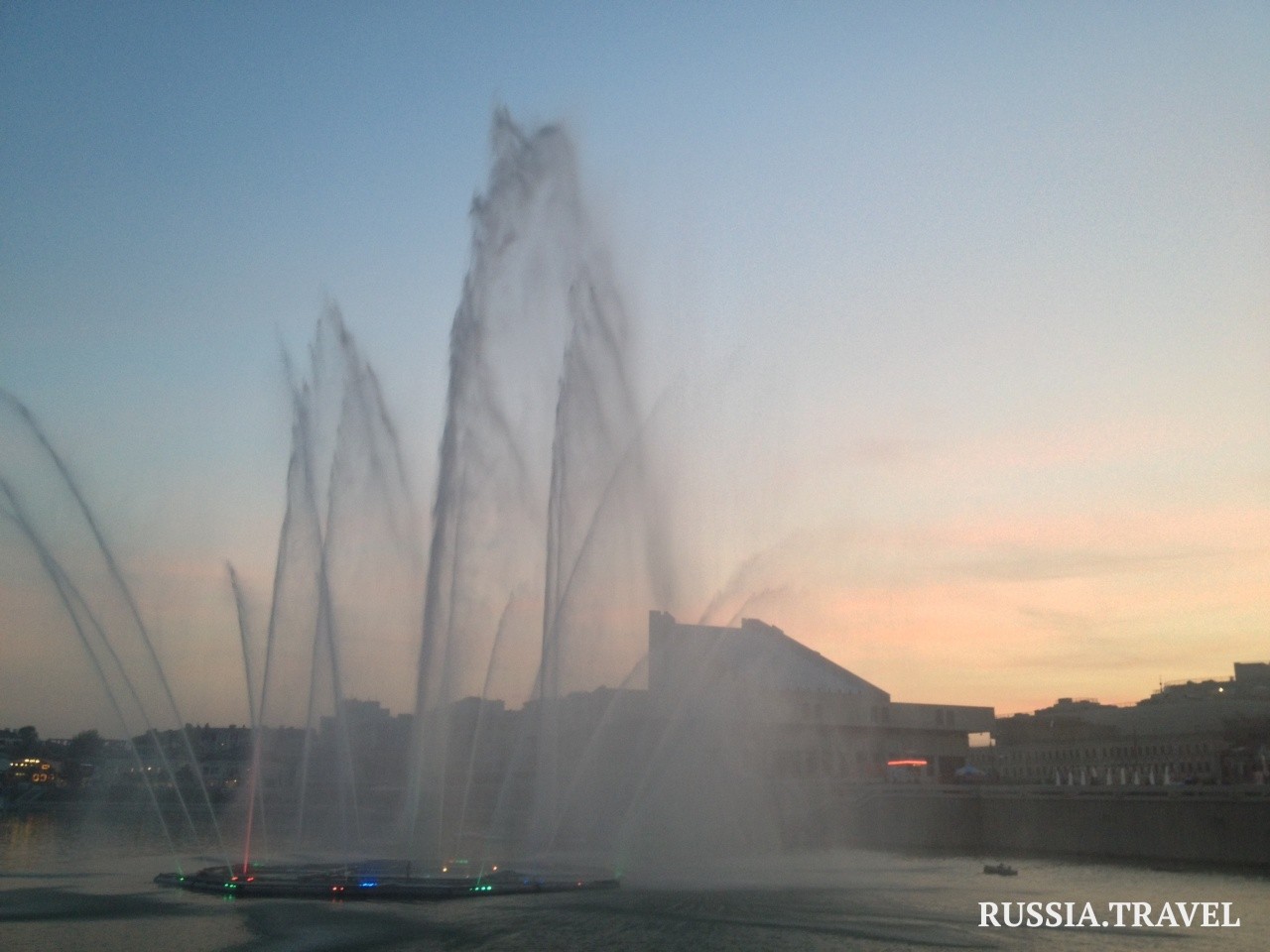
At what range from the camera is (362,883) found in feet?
97.3

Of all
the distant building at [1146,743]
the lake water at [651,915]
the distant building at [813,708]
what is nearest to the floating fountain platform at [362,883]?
the lake water at [651,915]

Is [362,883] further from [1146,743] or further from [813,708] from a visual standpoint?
[1146,743]

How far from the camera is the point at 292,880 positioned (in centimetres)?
3016

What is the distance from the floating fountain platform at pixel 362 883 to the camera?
95.2 ft

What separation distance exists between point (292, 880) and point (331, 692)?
5.64 m

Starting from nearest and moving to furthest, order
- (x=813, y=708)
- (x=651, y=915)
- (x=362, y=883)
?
(x=651, y=915) < (x=362, y=883) < (x=813, y=708)

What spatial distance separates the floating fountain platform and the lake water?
2.06ft

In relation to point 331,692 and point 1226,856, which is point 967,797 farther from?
point 331,692

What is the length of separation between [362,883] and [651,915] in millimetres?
8201

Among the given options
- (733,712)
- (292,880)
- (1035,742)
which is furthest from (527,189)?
(1035,742)

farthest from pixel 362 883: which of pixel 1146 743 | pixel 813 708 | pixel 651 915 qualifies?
pixel 1146 743

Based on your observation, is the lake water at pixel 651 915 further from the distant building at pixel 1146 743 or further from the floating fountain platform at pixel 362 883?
the distant building at pixel 1146 743

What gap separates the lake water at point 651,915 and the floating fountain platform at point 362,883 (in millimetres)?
629

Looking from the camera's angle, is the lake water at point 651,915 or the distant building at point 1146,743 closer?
the lake water at point 651,915
